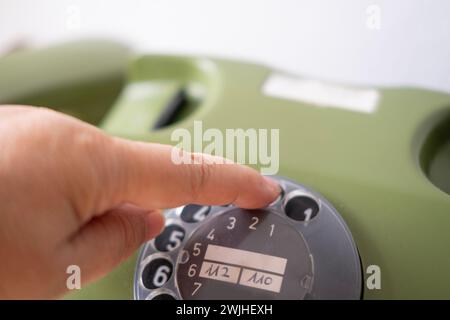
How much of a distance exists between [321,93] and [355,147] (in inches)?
3.2

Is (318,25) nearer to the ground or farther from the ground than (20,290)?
farther from the ground

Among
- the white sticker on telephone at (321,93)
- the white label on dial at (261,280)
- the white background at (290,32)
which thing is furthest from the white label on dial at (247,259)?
the white background at (290,32)

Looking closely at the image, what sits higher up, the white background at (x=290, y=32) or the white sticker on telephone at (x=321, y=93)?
the white background at (x=290, y=32)

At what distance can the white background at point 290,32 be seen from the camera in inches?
22.7

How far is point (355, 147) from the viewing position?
1.47 feet

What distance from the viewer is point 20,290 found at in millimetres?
328

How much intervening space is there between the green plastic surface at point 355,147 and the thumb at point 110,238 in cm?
3

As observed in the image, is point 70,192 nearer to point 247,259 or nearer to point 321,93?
point 247,259

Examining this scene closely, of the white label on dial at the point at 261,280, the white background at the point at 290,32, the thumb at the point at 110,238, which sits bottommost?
the white label on dial at the point at 261,280

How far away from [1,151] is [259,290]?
0.18 m

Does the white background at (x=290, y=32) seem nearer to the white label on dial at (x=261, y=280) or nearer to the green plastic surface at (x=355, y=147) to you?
the green plastic surface at (x=355, y=147)

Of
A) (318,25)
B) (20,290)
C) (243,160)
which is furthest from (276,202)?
(318,25)

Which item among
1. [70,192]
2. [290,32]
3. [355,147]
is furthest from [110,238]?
[290,32]
